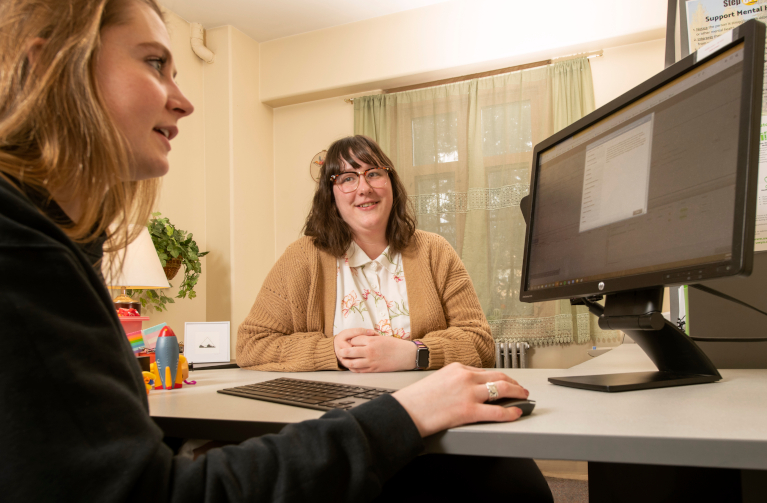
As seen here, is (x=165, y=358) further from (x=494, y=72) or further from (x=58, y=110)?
(x=494, y=72)

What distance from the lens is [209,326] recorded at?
74.4 inches

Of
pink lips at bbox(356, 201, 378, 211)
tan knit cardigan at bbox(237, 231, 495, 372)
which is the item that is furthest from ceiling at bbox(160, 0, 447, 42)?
tan knit cardigan at bbox(237, 231, 495, 372)

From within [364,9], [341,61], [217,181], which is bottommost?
[217,181]

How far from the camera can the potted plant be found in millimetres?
3070

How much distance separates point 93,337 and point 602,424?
50cm

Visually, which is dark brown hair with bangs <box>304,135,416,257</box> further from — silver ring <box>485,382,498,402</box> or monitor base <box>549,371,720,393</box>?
silver ring <box>485,382,498,402</box>

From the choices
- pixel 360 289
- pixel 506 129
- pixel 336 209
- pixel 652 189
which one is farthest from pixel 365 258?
pixel 506 129

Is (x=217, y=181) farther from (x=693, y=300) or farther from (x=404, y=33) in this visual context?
(x=693, y=300)

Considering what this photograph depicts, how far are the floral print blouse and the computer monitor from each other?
2.02ft

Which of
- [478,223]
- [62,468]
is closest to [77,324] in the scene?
[62,468]

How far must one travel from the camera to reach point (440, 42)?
370 centimetres

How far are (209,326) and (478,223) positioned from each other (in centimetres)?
221

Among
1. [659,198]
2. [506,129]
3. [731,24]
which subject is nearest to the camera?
[659,198]

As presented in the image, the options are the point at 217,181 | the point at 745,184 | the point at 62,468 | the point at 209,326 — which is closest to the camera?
the point at 62,468
